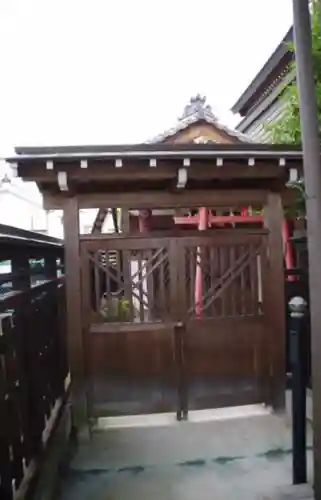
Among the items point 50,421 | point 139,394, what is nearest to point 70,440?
point 50,421

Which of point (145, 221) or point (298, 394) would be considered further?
point (145, 221)

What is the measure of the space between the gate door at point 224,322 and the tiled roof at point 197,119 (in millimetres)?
3706

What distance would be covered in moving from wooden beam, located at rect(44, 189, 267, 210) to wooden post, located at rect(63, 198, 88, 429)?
27cm

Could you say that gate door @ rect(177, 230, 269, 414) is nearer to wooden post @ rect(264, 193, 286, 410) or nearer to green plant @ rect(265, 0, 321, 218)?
wooden post @ rect(264, 193, 286, 410)

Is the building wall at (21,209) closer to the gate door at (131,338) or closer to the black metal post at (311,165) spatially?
the gate door at (131,338)

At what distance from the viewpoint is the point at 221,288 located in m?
5.11

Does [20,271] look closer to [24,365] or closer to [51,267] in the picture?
[24,365]

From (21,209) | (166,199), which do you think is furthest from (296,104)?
(21,209)

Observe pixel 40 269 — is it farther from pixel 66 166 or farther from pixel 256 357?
pixel 256 357

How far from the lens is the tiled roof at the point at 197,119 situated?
27.8 feet

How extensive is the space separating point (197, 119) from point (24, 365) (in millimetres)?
6494

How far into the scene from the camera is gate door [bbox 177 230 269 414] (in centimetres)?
509

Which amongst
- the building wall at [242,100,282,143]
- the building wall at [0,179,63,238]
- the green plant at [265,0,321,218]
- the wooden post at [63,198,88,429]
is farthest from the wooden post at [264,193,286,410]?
the building wall at [0,179,63,238]

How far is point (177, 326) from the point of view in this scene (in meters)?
5.04
